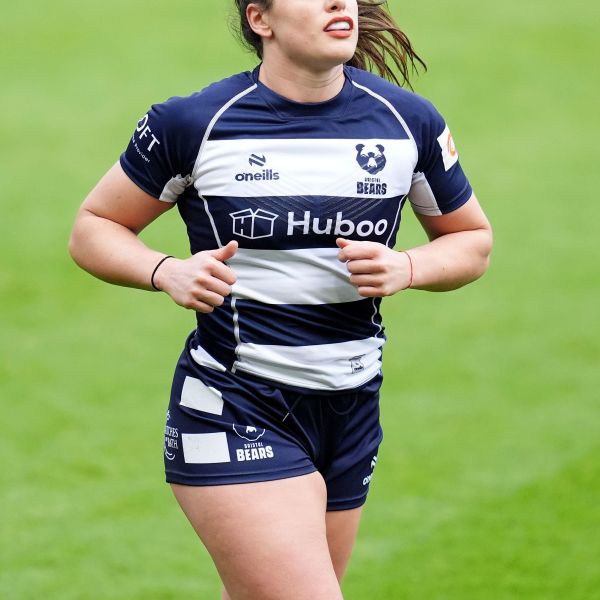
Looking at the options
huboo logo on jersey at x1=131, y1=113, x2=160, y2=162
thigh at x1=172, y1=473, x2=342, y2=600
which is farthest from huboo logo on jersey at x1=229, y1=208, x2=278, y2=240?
thigh at x1=172, y1=473, x2=342, y2=600

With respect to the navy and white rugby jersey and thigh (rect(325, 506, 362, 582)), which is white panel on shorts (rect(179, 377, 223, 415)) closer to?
the navy and white rugby jersey

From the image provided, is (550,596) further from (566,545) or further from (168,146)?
(168,146)

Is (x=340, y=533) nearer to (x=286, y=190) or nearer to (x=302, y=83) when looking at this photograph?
(x=286, y=190)

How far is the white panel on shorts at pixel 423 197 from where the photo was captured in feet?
12.2

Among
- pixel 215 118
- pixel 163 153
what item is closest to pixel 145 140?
pixel 163 153

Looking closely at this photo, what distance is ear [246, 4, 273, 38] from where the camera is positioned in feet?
11.9

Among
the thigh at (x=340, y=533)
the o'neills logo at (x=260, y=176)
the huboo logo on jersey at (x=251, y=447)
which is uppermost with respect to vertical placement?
the o'neills logo at (x=260, y=176)

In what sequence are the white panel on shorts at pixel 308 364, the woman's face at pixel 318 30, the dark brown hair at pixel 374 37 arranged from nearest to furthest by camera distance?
the woman's face at pixel 318 30
the white panel on shorts at pixel 308 364
the dark brown hair at pixel 374 37

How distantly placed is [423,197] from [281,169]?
440 mm

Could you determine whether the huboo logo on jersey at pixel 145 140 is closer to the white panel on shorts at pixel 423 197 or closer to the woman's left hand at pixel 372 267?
the woman's left hand at pixel 372 267

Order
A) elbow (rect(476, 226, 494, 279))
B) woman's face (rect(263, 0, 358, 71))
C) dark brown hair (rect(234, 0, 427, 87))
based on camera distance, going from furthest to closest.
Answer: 1. dark brown hair (rect(234, 0, 427, 87))
2. elbow (rect(476, 226, 494, 279))
3. woman's face (rect(263, 0, 358, 71))

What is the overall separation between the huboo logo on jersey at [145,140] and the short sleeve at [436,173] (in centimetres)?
67

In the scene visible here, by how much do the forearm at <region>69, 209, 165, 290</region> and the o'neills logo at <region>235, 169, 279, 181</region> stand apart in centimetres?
31

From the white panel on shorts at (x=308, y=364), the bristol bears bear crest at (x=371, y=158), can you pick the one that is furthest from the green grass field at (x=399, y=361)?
the bristol bears bear crest at (x=371, y=158)
